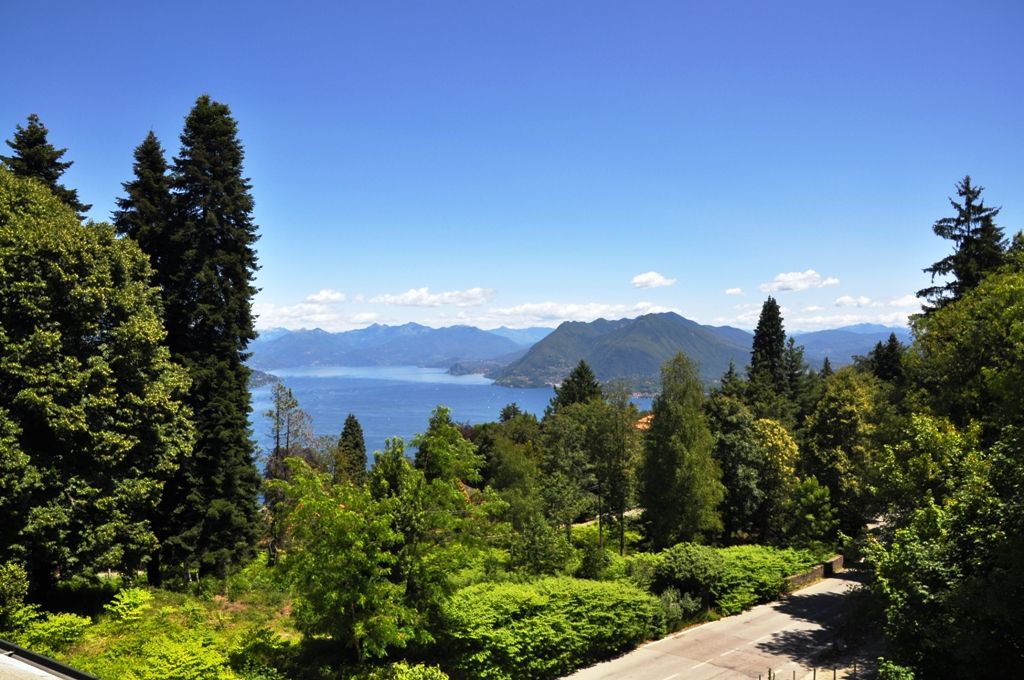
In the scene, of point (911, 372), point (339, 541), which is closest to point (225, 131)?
point (339, 541)

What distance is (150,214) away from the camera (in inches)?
827

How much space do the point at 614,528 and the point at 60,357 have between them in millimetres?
26319

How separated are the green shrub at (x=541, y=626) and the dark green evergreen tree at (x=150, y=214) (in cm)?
1562

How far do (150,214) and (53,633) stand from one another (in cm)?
1360

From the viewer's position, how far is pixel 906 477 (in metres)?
17.6

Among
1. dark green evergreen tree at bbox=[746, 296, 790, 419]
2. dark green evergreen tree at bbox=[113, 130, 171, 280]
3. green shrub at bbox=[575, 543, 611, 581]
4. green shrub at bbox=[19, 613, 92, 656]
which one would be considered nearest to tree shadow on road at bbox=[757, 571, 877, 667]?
green shrub at bbox=[575, 543, 611, 581]

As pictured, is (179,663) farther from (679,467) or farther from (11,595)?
(679,467)

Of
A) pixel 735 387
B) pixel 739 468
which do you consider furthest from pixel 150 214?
pixel 735 387

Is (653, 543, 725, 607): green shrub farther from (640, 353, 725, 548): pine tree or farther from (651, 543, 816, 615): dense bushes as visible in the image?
(640, 353, 725, 548): pine tree

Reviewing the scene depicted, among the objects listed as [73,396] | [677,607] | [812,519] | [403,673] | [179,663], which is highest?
[73,396]

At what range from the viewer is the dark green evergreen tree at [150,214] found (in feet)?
68.3

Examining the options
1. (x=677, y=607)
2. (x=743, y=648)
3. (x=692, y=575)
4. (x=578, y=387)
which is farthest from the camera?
(x=578, y=387)

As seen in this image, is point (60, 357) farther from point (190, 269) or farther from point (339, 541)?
point (339, 541)

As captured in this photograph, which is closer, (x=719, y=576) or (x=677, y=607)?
(x=677, y=607)
